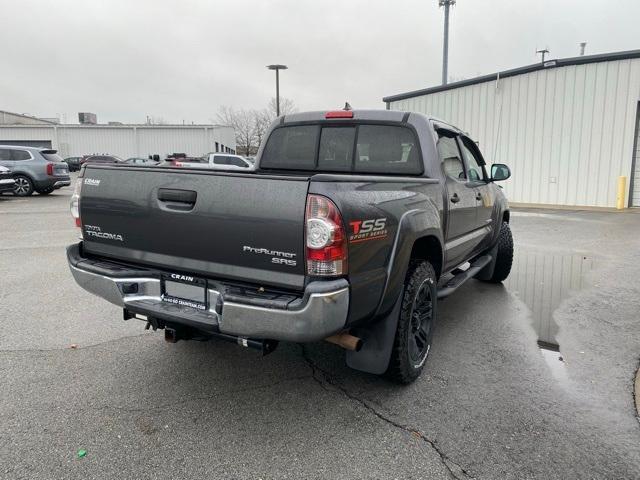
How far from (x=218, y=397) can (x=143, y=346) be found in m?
1.20

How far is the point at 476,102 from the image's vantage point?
1880 centimetres

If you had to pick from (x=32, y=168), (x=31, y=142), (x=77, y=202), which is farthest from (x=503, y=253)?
(x=31, y=142)

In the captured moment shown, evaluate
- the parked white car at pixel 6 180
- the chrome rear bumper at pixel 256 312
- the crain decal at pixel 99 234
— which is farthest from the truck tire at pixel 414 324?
the parked white car at pixel 6 180

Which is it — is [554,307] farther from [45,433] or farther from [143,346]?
[45,433]

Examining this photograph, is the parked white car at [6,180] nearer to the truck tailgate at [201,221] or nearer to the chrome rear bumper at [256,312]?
the truck tailgate at [201,221]

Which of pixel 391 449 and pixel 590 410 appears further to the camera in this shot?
pixel 590 410

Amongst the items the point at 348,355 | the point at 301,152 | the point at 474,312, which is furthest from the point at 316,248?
the point at 474,312

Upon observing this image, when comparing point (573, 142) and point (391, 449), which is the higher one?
point (573, 142)

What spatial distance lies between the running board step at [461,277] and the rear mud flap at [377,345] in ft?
3.17

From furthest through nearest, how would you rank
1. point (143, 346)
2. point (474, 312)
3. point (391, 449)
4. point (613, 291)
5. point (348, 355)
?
point (613, 291)
point (474, 312)
point (143, 346)
point (348, 355)
point (391, 449)

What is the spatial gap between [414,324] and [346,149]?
5.39 ft

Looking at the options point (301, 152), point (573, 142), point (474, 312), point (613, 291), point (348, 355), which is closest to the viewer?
point (348, 355)

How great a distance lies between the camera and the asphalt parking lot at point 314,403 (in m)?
2.57

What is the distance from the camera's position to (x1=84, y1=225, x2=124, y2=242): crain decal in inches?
125
